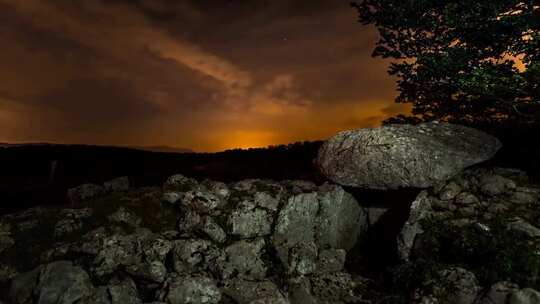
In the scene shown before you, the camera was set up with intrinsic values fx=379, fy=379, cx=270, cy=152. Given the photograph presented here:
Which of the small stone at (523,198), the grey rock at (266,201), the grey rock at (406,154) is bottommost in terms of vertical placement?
the grey rock at (266,201)

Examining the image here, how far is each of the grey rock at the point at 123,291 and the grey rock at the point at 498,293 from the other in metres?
8.66

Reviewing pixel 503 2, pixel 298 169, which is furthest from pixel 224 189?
pixel 503 2

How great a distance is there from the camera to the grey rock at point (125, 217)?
1204 centimetres

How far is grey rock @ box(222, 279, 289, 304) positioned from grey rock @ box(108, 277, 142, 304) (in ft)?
7.94

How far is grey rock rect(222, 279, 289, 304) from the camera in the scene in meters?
10.6

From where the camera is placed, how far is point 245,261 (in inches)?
464

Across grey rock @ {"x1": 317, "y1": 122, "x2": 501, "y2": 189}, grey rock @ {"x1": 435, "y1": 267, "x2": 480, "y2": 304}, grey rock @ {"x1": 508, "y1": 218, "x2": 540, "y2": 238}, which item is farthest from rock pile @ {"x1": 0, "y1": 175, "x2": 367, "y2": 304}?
grey rock @ {"x1": 508, "y1": 218, "x2": 540, "y2": 238}

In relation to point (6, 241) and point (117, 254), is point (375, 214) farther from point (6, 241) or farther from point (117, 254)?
point (6, 241)

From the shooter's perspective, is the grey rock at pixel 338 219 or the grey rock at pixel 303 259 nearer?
the grey rock at pixel 303 259

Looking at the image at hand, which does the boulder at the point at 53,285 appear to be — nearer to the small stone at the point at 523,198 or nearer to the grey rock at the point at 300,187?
the grey rock at the point at 300,187

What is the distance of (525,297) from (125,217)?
1108cm

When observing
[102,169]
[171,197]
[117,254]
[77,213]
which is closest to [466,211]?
[171,197]

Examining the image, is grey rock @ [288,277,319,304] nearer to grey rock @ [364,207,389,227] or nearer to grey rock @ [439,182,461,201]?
grey rock @ [364,207,389,227]

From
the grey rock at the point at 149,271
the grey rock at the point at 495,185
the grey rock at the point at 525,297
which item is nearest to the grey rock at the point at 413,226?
the grey rock at the point at 495,185
